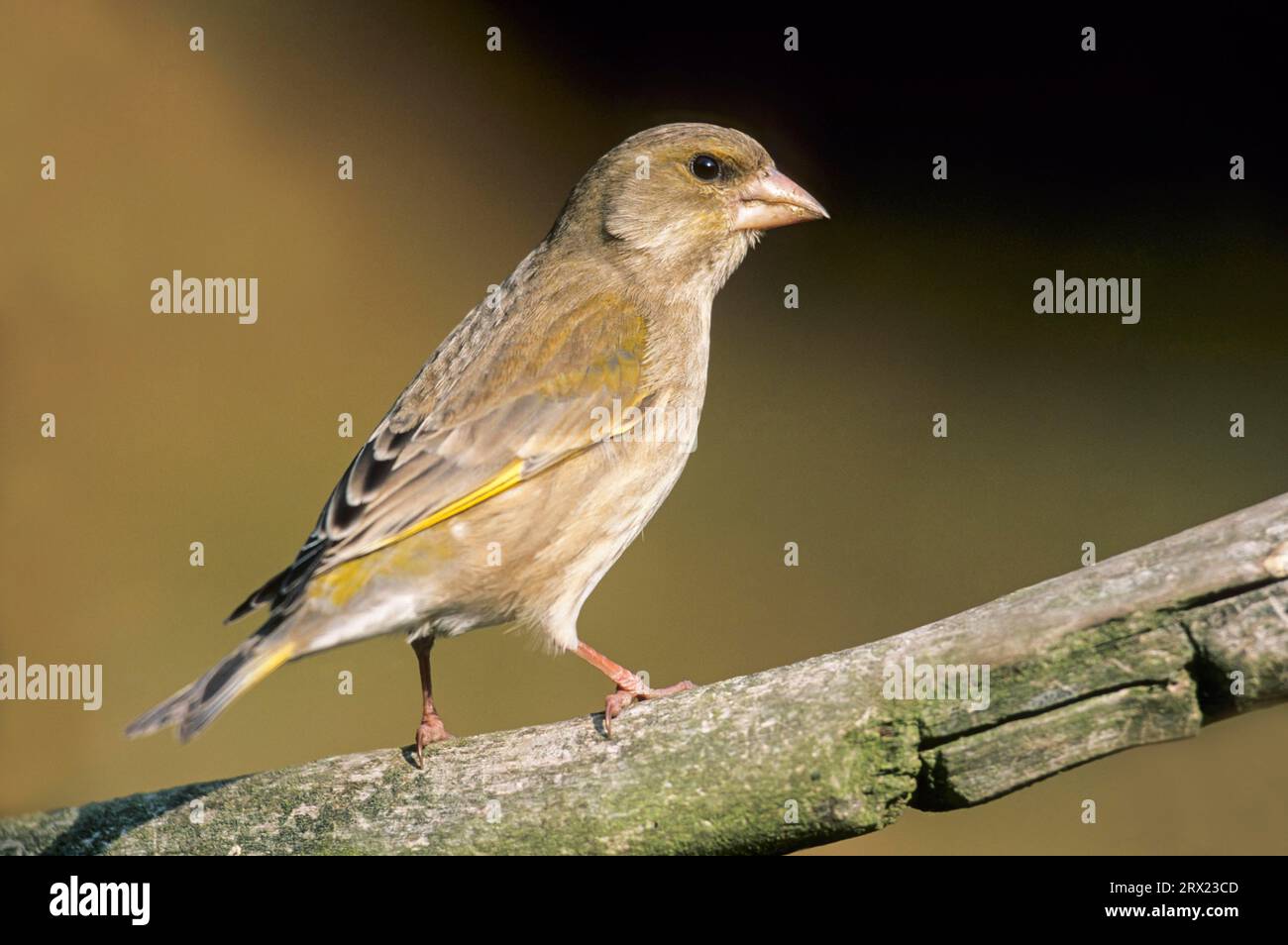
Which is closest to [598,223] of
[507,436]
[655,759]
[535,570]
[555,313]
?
[555,313]

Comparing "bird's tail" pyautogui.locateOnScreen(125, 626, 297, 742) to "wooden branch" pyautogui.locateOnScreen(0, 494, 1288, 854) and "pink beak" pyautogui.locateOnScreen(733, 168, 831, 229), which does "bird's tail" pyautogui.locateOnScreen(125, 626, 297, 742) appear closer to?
"wooden branch" pyautogui.locateOnScreen(0, 494, 1288, 854)

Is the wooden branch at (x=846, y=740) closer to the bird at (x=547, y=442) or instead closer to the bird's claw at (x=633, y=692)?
the bird's claw at (x=633, y=692)

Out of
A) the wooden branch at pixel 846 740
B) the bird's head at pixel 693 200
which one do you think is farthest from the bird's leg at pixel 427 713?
the bird's head at pixel 693 200

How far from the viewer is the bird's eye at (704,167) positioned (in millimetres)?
3709

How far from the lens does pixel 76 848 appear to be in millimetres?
2877

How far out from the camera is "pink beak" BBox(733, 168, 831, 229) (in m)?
3.70

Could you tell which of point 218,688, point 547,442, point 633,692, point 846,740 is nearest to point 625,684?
point 633,692

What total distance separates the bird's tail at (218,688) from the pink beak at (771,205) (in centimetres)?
170

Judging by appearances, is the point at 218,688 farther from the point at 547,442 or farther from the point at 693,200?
the point at 693,200

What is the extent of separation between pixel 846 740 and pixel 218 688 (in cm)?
129

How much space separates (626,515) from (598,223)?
91 cm

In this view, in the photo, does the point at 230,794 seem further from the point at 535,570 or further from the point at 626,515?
the point at 626,515

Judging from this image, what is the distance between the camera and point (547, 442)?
131 inches

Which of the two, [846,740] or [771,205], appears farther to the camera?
[771,205]
